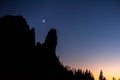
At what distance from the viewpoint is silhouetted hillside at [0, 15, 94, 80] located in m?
69.4

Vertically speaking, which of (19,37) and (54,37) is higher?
(54,37)

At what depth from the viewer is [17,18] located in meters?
78.1

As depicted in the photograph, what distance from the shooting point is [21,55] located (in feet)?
243

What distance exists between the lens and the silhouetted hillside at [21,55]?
69438 millimetres

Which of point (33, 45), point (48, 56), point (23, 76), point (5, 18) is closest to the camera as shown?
point (23, 76)

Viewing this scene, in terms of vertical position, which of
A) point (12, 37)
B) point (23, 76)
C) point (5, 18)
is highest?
point (5, 18)

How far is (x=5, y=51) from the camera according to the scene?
7275 centimetres

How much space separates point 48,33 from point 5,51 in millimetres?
35678

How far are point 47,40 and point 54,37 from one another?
14.3ft

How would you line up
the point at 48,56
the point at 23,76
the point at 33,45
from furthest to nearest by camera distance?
the point at 48,56, the point at 33,45, the point at 23,76

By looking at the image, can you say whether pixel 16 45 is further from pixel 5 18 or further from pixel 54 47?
pixel 54 47

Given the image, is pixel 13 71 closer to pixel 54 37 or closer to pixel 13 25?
pixel 13 25

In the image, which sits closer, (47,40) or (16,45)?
(16,45)

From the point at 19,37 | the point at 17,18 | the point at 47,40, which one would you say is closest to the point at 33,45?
the point at 19,37
